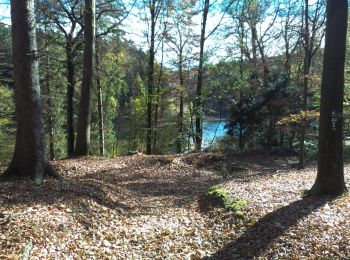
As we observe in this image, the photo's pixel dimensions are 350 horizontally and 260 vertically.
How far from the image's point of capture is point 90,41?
1173 cm

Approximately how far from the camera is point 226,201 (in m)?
6.63

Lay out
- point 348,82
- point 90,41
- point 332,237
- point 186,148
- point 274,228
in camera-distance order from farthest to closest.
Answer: point 186,148
point 348,82
point 90,41
point 274,228
point 332,237

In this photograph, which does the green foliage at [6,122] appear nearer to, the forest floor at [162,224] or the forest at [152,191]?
the forest at [152,191]

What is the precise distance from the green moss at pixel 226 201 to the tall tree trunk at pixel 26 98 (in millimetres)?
3524

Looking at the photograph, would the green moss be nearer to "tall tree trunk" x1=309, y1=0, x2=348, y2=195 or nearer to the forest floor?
the forest floor

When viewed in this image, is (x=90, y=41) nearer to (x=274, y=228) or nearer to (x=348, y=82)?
(x=274, y=228)

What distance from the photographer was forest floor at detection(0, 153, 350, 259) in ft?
14.8

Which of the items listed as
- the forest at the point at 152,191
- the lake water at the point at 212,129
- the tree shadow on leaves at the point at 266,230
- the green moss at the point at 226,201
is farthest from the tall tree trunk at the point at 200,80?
the tree shadow on leaves at the point at 266,230

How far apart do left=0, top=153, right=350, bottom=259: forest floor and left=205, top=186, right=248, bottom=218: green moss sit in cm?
14

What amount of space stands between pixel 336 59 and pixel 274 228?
10.3ft

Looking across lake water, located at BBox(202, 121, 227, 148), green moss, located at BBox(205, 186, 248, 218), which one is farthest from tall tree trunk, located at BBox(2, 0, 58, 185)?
lake water, located at BBox(202, 121, 227, 148)

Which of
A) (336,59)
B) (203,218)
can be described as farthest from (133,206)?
(336,59)

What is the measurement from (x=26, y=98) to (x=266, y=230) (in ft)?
16.8

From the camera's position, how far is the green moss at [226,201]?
20.1ft
